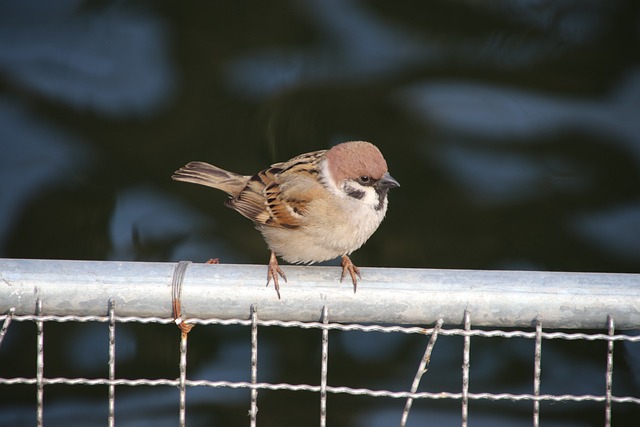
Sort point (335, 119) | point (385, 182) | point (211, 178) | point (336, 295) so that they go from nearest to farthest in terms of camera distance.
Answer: point (336, 295)
point (385, 182)
point (211, 178)
point (335, 119)

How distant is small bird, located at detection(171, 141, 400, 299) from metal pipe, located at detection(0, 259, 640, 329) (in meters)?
0.80

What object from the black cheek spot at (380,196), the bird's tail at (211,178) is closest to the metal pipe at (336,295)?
the black cheek spot at (380,196)

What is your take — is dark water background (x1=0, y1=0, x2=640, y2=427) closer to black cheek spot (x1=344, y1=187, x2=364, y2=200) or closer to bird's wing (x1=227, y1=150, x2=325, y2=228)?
bird's wing (x1=227, y1=150, x2=325, y2=228)

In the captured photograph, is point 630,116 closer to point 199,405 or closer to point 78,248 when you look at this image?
point 199,405

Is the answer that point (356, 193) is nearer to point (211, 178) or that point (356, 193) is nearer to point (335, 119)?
point (211, 178)

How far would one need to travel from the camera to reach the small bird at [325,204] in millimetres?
2242

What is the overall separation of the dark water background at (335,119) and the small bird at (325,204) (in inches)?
37.1

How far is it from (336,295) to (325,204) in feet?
3.17

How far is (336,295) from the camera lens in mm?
1349

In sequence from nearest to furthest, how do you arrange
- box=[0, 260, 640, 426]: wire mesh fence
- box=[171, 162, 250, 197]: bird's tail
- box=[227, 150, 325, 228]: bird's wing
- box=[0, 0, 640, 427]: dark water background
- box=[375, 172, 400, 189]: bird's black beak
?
box=[0, 260, 640, 426]: wire mesh fence → box=[375, 172, 400, 189]: bird's black beak → box=[227, 150, 325, 228]: bird's wing → box=[171, 162, 250, 197]: bird's tail → box=[0, 0, 640, 427]: dark water background

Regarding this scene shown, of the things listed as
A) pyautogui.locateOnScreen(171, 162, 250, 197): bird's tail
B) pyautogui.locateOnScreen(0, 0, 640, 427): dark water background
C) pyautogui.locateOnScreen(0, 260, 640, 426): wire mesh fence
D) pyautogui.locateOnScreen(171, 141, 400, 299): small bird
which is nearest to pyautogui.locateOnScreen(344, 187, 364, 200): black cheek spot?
pyautogui.locateOnScreen(171, 141, 400, 299): small bird

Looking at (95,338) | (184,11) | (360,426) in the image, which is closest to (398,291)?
(360,426)

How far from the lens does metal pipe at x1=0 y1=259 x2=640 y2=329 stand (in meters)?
1.33

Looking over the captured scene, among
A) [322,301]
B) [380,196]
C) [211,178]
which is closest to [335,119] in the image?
[211,178]
